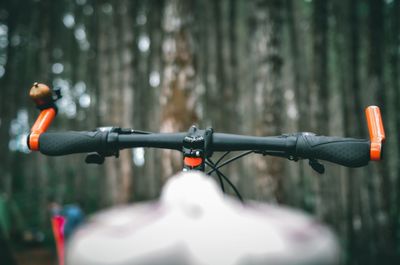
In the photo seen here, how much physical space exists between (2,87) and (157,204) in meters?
15.8

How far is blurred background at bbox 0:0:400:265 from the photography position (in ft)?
18.0

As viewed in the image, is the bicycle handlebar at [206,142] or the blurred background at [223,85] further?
the blurred background at [223,85]

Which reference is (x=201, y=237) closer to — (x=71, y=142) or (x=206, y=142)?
(x=206, y=142)

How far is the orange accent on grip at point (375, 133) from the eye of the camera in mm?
1138

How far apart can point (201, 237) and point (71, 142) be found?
3.16 ft

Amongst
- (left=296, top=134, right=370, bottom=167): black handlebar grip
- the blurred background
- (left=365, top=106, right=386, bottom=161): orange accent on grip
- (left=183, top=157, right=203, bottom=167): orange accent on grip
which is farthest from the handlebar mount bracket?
the blurred background

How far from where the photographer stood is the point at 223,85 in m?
14.1

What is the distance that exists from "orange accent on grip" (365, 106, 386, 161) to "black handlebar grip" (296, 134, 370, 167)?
18 mm

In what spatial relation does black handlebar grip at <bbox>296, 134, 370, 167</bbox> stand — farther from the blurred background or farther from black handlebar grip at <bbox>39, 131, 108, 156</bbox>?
the blurred background

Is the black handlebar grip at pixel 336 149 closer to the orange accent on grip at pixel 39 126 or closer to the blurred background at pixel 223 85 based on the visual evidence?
the orange accent on grip at pixel 39 126

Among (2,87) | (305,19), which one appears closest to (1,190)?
(2,87)

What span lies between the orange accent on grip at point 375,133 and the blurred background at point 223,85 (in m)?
3.33

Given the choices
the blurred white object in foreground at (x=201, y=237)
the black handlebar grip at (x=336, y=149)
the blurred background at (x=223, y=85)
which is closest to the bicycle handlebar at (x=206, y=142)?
the black handlebar grip at (x=336, y=149)

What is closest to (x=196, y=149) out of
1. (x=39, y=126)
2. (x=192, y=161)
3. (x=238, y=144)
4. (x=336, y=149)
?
(x=192, y=161)
